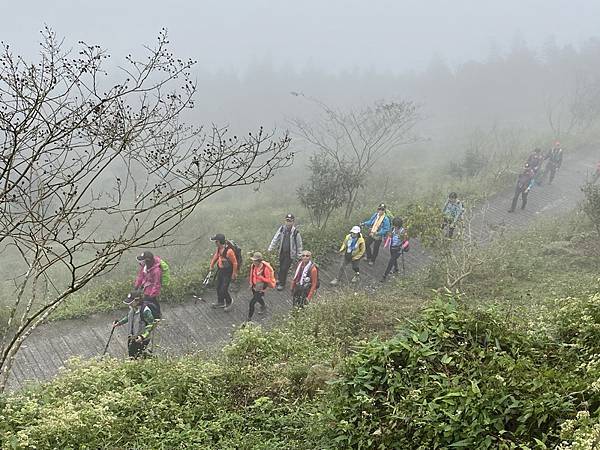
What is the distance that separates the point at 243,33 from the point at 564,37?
148ft

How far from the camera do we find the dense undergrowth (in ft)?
13.1

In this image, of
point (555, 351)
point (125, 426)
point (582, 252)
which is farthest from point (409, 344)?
point (582, 252)

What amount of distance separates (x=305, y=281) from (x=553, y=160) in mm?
11934

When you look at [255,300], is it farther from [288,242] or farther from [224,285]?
[288,242]

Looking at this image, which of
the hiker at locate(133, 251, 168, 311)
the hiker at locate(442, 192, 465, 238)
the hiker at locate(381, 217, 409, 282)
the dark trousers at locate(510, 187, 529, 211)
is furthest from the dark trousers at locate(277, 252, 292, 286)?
the dark trousers at locate(510, 187, 529, 211)

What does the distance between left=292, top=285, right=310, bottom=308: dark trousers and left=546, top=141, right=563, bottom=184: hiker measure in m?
11.8

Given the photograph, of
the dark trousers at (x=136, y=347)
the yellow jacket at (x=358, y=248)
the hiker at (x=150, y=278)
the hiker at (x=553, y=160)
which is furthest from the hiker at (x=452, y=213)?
the hiker at (x=553, y=160)

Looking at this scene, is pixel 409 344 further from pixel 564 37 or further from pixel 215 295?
pixel 564 37

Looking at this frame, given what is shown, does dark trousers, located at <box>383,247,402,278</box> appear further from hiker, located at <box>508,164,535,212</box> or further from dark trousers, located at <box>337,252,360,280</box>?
hiker, located at <box>508,164,535,212</box>

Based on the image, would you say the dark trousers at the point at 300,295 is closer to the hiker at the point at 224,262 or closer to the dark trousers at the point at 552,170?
the hiker at the point at 224,262

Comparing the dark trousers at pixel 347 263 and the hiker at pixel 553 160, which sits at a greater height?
the dark trousers at pixel 347 263

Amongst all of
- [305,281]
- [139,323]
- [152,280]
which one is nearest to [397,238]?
[305,281]

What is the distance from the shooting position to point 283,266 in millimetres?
11305

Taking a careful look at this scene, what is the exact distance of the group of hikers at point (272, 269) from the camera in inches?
327
